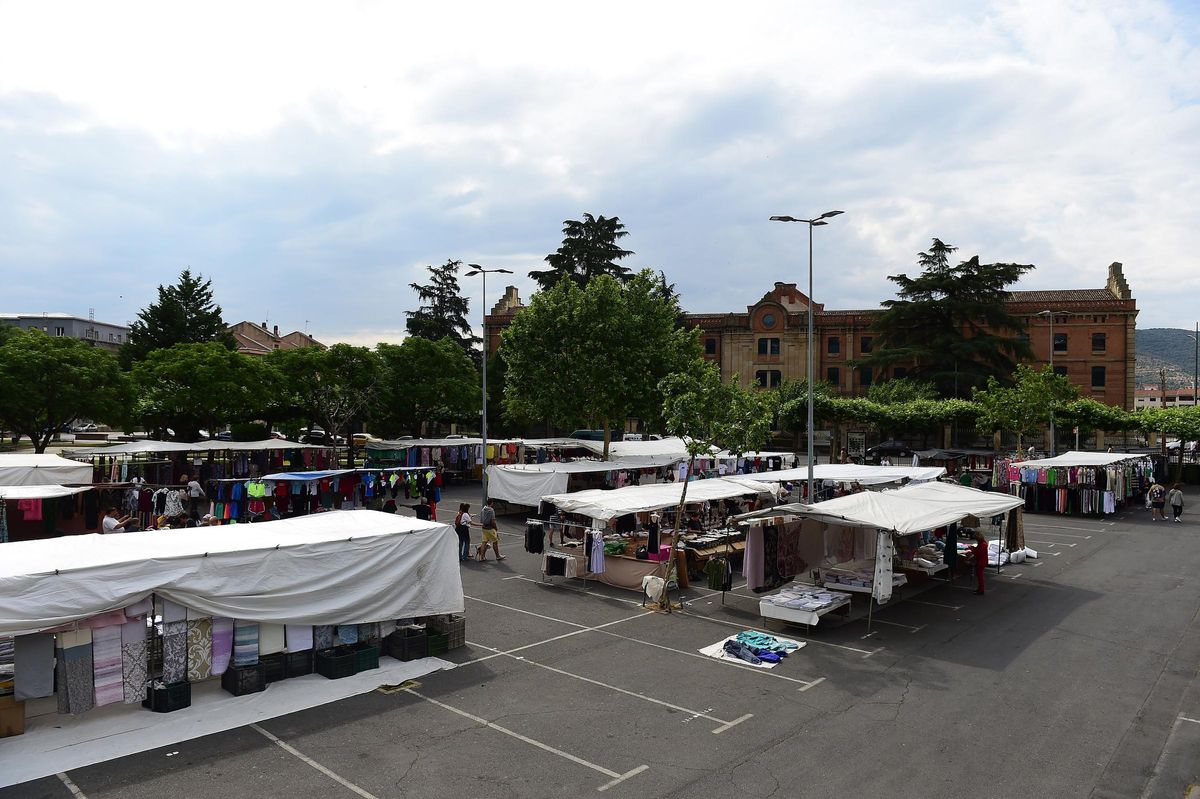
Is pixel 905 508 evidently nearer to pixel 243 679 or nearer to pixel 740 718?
pixel 740 718

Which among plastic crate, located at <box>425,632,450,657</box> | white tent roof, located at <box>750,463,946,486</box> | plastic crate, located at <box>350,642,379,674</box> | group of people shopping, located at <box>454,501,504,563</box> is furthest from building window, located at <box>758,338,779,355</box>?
plastic crate, located at <box>350,642,379,674</box>

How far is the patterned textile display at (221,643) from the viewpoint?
448 inches

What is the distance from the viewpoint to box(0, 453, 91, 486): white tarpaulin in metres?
24.0

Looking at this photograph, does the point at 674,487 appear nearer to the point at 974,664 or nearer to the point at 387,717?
the point at 974,664

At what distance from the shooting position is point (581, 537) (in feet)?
75.6

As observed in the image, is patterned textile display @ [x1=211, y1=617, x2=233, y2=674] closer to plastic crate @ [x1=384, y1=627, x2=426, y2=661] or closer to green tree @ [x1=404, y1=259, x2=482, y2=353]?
plastic crate @ [x1=384, y1=627, x2=426, y2=661]

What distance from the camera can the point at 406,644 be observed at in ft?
43.1

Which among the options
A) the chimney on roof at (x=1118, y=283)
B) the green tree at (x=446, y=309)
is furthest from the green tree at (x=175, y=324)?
the chimney on roof at (x=1118, y=283)

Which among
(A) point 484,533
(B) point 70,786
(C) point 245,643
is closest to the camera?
(B) point 70,786

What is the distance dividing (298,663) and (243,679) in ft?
3.05

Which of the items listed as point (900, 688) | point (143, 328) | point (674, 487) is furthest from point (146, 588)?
point (143, 328)

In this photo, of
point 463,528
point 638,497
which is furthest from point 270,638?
point 638,497

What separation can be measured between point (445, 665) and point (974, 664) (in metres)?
8.67

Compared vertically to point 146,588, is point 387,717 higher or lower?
lower
